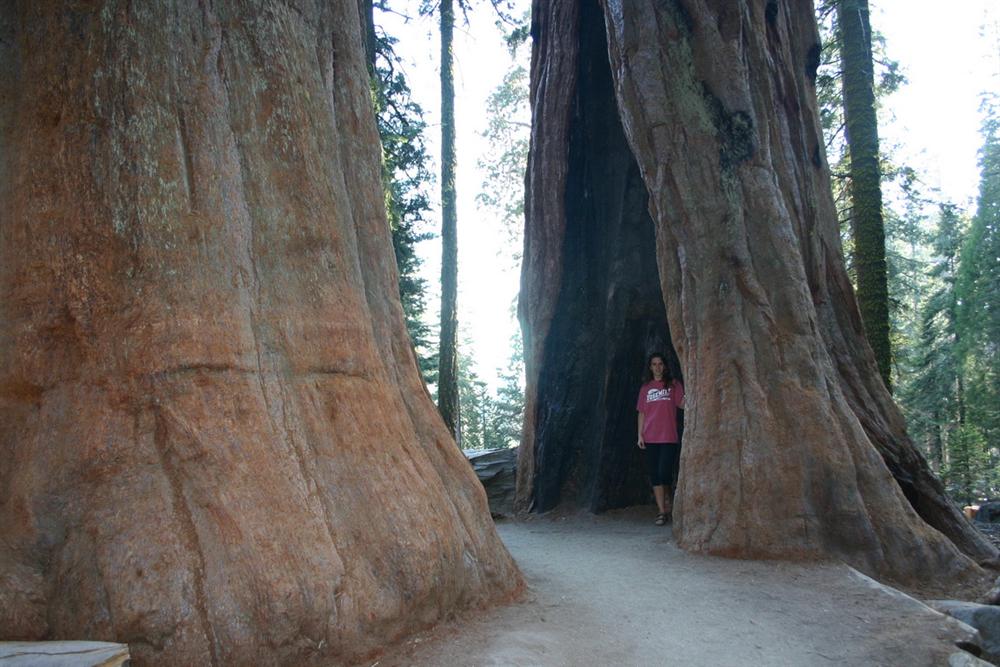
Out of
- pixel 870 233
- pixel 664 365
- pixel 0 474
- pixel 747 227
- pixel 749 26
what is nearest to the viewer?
pixel 0 474

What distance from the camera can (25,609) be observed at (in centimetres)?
308

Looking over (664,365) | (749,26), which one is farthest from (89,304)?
(749,26)

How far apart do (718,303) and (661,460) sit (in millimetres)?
2230

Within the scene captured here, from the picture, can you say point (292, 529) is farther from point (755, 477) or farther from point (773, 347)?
point (773, 347)

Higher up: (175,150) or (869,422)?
(175,150)

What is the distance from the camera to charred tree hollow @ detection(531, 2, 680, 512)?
966cm

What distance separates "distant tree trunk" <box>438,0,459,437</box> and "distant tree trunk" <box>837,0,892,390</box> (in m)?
7.23

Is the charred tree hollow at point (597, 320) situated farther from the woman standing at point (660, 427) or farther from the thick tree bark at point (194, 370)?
the thick tree bark at point (194, 370)

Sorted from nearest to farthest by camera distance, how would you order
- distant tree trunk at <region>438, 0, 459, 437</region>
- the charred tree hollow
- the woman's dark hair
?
the woman's dark hair → the charred tree hollow → distant tree trunk at <region>438, 0, 459, 437</region>

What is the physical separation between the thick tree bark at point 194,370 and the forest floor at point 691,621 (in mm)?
360

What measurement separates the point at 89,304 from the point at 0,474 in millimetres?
920

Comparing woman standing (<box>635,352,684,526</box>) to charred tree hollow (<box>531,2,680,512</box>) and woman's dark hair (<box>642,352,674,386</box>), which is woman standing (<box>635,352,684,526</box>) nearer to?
woman's dark hair (<box>642,352,674,386</box>)

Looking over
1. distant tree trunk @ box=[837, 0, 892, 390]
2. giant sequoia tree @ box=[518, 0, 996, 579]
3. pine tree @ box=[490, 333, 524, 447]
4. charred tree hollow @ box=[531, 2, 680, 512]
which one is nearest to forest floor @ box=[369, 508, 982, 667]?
giant sequoia tree @ box=[518, 0, 996, 579]

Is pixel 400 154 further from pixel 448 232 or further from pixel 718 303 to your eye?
pixel 718 303
